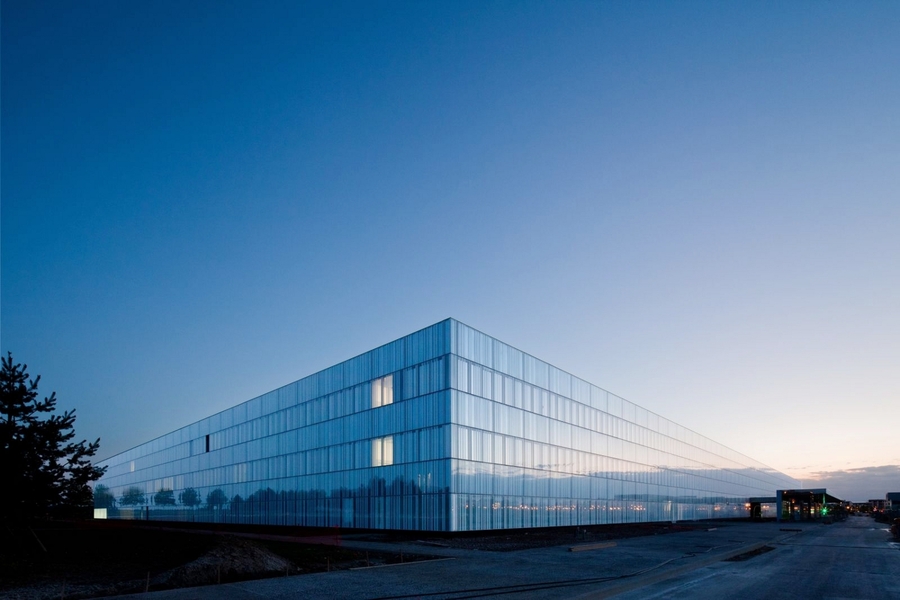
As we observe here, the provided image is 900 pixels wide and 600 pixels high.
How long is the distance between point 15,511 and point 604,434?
55.7 meters

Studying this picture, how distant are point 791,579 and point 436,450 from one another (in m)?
26.6

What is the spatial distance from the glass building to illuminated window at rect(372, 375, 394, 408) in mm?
166

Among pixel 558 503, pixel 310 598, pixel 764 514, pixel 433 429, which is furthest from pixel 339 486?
pixel 764 514

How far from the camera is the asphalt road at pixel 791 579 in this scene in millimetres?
21234

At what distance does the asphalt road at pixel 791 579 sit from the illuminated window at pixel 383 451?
2745 cm

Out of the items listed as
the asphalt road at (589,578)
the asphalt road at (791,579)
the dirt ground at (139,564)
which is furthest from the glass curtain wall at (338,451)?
the asphalt road at (791,579)

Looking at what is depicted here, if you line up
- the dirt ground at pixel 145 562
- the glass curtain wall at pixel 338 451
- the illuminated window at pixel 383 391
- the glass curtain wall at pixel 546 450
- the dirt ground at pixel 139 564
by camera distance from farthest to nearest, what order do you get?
the illuminated window at pixel 383 391
the glass curtain wall at pixel 338 451
the glass curtain wall at pixel 546 450
the dirt ground at pixel 145 562
the dirt ground at pixel 139 564

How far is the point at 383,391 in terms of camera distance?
55375 mm

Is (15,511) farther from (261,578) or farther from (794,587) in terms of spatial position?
(794,587)

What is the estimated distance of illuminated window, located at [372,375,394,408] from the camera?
54.4 metres

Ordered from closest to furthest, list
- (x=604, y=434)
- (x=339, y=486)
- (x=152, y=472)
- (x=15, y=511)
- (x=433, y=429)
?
(x=15, y=511), (x=433, y=429), (x=339, y=486), (x=604, y=434), (x=152, y=472)

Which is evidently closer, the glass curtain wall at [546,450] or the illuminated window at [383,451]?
the glass curtain wall at [546,450]

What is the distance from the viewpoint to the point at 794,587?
23.0m

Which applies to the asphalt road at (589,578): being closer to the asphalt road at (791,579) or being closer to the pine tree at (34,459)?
the asphalt road at (791,579)
